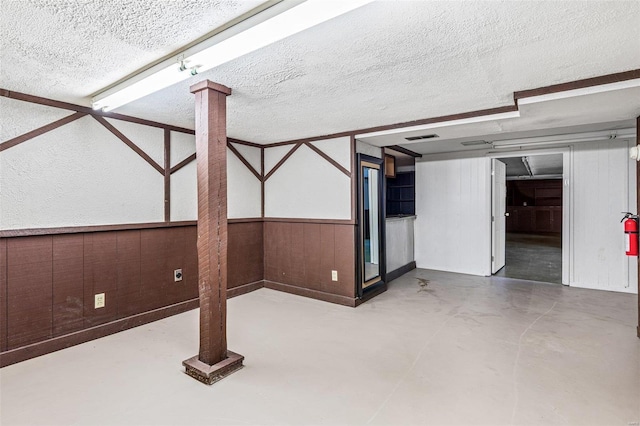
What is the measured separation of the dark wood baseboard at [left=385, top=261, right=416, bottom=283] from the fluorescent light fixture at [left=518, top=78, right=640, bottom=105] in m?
3.23

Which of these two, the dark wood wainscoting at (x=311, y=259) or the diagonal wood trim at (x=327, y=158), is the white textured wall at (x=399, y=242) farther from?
the diagonal wood trim at (x=327, y=158)

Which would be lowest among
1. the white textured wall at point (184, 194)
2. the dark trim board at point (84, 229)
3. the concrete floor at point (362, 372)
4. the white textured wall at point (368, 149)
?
the concrete floor at point (362, 372)

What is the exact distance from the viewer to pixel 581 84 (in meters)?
2.38

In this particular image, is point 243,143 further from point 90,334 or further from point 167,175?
point 90,334

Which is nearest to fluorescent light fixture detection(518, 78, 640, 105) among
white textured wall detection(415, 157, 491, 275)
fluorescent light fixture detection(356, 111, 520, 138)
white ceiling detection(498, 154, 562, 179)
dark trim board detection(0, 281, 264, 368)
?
fluorescent light fixture detection(356, 111, 520, 138)

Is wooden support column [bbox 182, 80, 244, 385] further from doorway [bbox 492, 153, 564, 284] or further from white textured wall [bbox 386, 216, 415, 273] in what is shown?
doorway [bbox 492, 153, 564, 284]

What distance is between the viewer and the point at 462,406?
6.62ft

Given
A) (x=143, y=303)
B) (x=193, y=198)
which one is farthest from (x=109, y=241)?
(x=193, y=198)

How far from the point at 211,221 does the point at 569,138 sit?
4.96 metres

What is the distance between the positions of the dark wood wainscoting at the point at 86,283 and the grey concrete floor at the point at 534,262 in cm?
508

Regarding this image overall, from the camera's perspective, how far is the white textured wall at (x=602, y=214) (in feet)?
14.5

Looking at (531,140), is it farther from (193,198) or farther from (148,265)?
(148,265)

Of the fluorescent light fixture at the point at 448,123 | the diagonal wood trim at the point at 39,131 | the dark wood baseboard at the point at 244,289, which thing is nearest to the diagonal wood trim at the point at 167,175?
the diagonal wood trim at the point at 39,131

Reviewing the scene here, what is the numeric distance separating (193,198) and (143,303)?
4.18 ft
